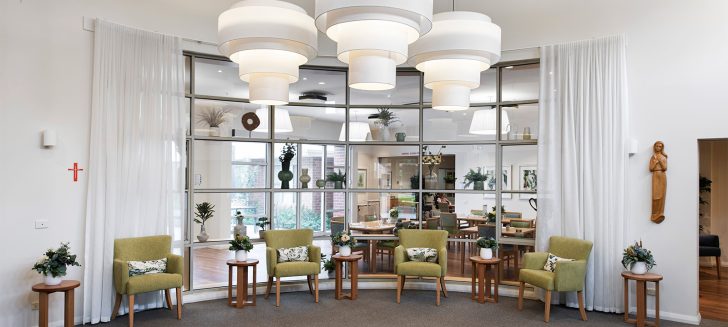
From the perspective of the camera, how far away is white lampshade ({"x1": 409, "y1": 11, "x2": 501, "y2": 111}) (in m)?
3.32

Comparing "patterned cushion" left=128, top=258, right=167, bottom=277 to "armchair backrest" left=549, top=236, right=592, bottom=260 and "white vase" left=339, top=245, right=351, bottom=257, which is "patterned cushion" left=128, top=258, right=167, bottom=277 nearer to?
"white vase" left=339, top=245, right=351, bottom=257

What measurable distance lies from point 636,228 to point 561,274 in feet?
3.82

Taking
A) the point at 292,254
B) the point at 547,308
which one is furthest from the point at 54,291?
the point at 547,308

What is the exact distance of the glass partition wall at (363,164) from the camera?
6824mm

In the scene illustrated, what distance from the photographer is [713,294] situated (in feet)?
22.7

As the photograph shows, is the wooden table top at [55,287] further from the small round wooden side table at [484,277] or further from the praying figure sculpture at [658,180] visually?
the praying figure sculpture at [658,180]

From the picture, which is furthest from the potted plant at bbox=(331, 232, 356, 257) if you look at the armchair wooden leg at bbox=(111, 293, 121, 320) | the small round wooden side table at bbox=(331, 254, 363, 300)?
the armchair wooden leg at bbox=(111, 293, 121, 320)

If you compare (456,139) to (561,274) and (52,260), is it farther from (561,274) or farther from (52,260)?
(52,260)

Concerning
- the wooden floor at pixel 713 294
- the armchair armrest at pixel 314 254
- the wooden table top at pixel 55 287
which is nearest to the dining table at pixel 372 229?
the armchair armrest at pixel 314 254

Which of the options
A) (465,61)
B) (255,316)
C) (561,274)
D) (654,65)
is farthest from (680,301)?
(255,316)

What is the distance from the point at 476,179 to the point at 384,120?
5.28ft

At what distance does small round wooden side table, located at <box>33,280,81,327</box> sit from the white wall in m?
0.42

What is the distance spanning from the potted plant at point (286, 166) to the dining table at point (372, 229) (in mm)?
1162

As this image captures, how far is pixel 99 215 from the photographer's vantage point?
5.56 meters
